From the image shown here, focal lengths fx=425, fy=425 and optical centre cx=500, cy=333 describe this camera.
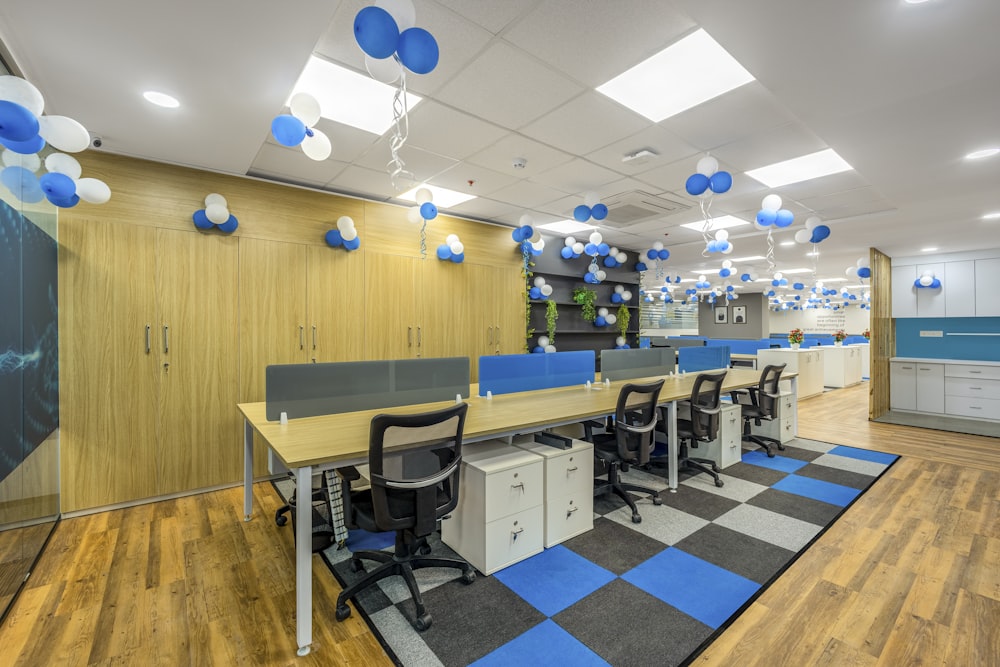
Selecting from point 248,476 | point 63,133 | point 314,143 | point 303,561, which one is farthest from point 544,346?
point 63,133

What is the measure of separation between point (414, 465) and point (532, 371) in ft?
6.98

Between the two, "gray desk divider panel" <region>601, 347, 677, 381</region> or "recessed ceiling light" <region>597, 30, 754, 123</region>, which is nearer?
"recessed ceiling light" <region>597, 30, 754, 123</region>

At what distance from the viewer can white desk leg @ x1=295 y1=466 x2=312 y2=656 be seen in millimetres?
1821

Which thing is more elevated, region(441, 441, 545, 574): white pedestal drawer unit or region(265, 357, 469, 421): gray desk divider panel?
region(265, 357, 469, 421): gray desk divider panel

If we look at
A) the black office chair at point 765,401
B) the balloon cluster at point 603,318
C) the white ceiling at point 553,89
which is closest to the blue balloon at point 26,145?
the white ceiling at point 553,89

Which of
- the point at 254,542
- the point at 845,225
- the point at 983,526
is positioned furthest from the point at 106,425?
the point at 845,225

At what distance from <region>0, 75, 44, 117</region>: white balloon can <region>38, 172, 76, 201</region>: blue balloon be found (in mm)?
882

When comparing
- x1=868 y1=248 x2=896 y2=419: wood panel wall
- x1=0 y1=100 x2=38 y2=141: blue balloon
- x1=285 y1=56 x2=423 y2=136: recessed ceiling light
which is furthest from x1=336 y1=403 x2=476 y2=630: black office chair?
x1=868 y1=248 x2=896 y2=419: wood panel wall

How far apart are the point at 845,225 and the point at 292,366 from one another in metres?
6.77

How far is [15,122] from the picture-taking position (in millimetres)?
1644

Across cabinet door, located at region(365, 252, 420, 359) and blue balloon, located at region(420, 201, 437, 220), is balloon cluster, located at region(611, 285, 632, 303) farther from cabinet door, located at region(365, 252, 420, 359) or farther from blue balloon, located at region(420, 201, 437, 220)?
blue balloon, located at region(420, 201, 437, 220)

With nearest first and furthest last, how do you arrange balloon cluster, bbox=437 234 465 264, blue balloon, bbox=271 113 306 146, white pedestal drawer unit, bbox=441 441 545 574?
blue balloon, bbox=271 113 306 146, white pedestal drawer unit, bbox=441 441 545 574, balloon cluster, bbox=437 234 465 264

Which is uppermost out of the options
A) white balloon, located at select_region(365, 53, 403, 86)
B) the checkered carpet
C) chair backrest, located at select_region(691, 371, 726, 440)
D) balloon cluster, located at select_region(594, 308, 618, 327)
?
white balloon, located at select_region(365, 53, 403, 86)

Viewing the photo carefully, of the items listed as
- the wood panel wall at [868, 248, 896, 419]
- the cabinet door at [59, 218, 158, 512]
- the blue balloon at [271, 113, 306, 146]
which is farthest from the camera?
the wood panel wall at [868, 248, 896, 419]
